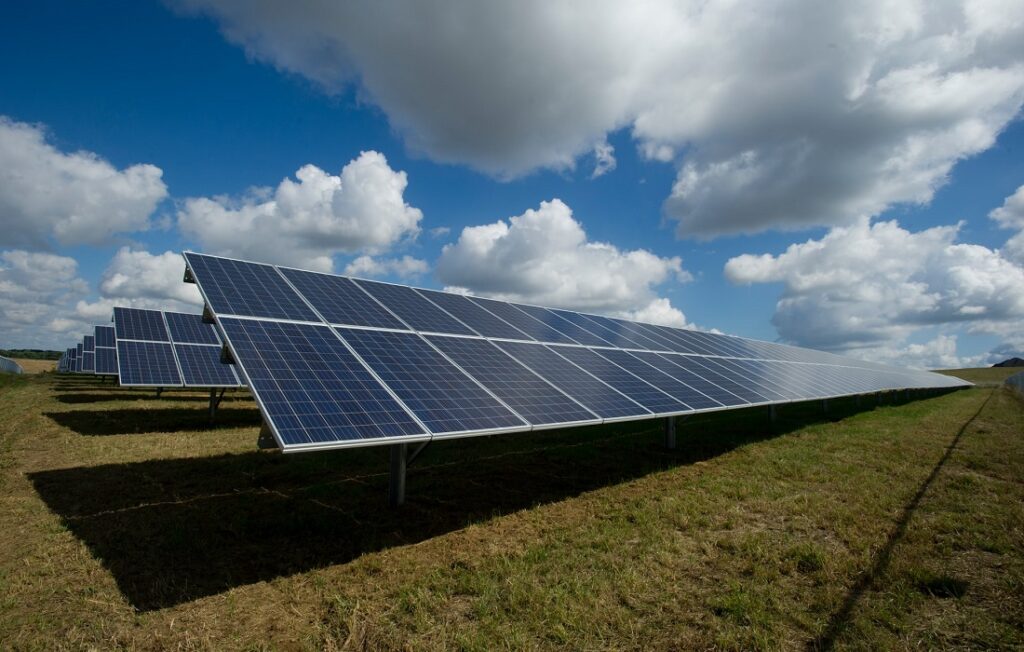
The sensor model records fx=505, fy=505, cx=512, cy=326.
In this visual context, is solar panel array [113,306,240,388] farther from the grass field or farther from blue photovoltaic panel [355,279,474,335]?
blue photovoltaic panel [355,279,474,335]

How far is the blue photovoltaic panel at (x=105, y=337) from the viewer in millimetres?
36006

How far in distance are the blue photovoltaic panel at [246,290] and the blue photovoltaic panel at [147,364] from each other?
12.1 metres

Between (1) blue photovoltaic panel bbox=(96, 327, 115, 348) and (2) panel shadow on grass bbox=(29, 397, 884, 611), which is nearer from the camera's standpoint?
(2) panel shadow on grass bbox=(29, 397, 884, 611)

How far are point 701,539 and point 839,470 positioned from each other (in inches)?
299

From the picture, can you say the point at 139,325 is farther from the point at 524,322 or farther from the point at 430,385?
the point at 430,385

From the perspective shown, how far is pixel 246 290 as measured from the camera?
1127 centimetres

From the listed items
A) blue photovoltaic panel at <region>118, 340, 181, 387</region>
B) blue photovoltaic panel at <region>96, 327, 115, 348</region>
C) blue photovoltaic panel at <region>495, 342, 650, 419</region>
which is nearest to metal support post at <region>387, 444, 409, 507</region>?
A: blue photovoltaic panel at <region>495, 342, 650, 419</region>

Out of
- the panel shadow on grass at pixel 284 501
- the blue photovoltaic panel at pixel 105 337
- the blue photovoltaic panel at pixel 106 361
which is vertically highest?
the blue photovoltaic panel at pixel 105 337

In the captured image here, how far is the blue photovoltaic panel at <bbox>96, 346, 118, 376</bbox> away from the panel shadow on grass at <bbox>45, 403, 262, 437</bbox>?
6500mm

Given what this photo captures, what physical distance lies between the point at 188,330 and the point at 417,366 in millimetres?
25408

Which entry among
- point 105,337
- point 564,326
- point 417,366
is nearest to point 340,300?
point 417,366

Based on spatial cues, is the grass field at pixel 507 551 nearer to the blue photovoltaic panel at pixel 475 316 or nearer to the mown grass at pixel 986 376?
the blue photovoltaic panel at pixel 475 316

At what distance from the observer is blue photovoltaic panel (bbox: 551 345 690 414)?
13.0 m

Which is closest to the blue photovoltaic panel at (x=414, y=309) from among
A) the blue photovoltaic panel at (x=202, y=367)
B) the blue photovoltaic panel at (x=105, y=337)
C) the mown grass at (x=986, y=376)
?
the blue photovoltaic panel at (x=202, y=367)
